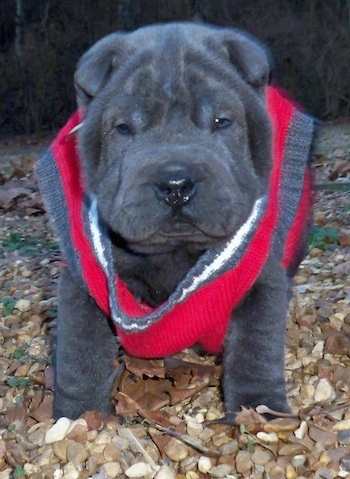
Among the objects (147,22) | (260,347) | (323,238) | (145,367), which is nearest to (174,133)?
(260,347)

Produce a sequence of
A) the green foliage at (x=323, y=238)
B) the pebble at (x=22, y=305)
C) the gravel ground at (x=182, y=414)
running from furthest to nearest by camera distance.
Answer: the green foliage at (x=323, y=238), the pebble at (x=22, y=305), the gravel ground at (x=182, y=414)

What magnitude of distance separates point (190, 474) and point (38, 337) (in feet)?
5.08

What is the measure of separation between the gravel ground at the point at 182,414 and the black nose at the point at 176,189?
2.51 feet

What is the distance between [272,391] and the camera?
2.94 meters

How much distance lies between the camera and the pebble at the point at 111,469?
8.75 ft

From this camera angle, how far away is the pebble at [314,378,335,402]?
311 cm

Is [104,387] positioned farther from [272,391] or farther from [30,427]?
[272,391]

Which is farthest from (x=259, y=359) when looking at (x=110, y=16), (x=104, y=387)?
(x=110, y=16)

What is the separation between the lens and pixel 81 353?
3.01m

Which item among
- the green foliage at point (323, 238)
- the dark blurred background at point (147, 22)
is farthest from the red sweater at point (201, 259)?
the dark blurred background at point (147, 22)

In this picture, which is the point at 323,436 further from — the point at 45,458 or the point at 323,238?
the point at 323,238

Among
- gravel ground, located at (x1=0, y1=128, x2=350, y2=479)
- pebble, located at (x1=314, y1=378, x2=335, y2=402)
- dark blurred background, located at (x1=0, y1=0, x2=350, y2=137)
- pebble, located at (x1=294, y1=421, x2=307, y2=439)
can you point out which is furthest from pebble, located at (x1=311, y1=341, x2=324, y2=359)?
dark blurred background, located at (x1=0, y1=0, x2=350, y2=137)

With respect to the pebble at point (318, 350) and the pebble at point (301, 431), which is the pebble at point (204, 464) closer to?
the pebble at point (301, 431)

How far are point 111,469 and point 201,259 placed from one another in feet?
2.29
